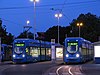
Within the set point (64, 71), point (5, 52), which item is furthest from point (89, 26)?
point (64, 71)

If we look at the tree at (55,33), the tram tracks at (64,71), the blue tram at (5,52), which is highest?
the tree at (55,33)

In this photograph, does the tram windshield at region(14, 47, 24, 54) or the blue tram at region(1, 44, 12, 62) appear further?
the blue tram at region(1, 44, 12, 62)

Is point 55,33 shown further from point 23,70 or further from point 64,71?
point 64,71

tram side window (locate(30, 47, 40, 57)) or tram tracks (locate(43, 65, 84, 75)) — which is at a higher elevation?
tram side window (locate(30, 47, 40, 57))

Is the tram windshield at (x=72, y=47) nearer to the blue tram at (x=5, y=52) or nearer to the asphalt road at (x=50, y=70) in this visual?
the asphalt road at (x=50, y=70)

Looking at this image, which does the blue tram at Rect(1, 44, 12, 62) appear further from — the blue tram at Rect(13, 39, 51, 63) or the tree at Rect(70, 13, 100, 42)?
the tree at Rect(70, 13, 100, 42)

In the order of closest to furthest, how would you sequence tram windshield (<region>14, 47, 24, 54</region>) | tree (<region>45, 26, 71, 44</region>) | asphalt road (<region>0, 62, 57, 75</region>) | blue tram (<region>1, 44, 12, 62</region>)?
asphalt road (<region>0, 62, 57, 75</region>) → tram windshield (<region>14, 47, 24, 54</region>) → blue tram (<region>1, 44, 12, 62</region>) → tree (<region>45, 26, 71, 44</region>)

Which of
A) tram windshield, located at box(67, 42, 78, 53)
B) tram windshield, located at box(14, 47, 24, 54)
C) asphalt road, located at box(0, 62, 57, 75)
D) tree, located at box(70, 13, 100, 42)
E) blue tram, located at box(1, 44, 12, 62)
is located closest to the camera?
asphalt road, located at box(0, 62, 57, 75)

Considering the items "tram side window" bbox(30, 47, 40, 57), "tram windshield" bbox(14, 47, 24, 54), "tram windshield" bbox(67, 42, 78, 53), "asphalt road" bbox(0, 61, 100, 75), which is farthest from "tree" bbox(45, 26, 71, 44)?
"asphalt road" bbox(0, 61, 100, 75)

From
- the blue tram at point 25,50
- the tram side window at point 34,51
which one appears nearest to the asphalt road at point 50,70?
the blue tram at point 25,50

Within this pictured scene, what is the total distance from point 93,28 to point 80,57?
81.1 m

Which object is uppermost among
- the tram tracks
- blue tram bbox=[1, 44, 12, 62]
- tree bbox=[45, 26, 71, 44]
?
tree bbox=[45, 26, 71, 44]

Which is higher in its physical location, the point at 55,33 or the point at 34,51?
the point at 55,33

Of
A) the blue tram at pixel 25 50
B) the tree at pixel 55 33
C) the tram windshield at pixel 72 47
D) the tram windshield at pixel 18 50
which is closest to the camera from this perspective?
the tram windshield at pixel 72 47
